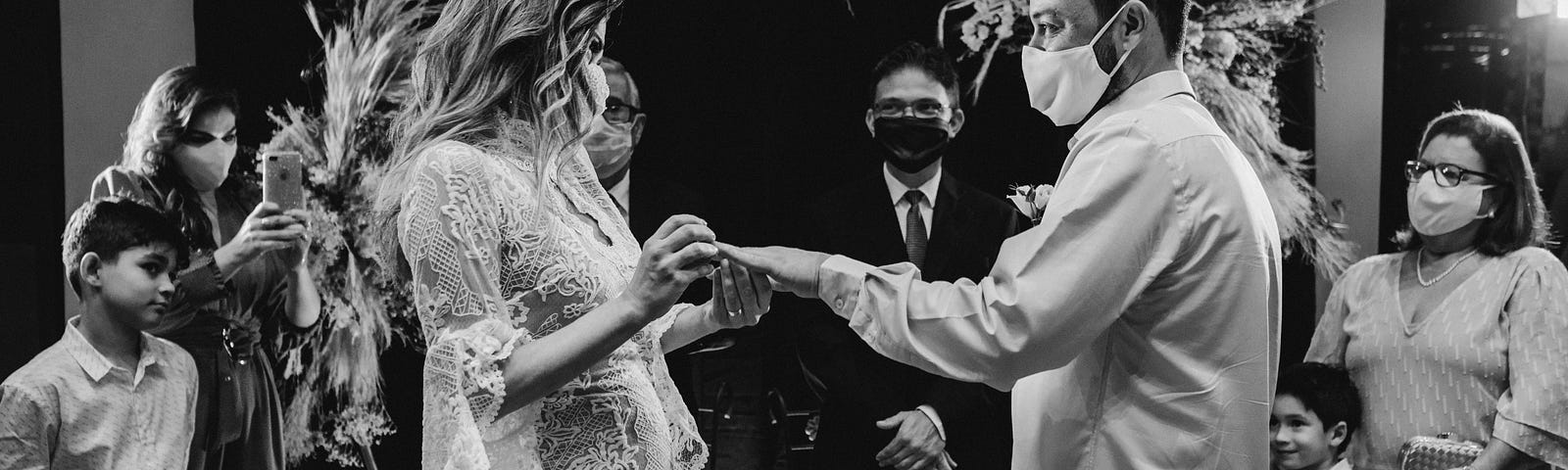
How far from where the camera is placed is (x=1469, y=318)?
10.1 feet

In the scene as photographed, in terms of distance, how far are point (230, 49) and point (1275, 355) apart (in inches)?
124

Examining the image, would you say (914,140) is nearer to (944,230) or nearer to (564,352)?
(944,230)

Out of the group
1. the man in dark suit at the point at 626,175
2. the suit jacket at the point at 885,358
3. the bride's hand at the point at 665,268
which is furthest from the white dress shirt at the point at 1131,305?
the man in dark suit at the point at 626,175

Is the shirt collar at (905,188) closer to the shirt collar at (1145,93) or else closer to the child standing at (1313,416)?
the child standing at (1313,416)

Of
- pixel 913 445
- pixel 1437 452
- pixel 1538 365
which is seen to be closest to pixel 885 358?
pixel 913 445

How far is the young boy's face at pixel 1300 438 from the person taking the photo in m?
3.18

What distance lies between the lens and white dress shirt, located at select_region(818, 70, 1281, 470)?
1.78 m

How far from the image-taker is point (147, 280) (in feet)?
9.46

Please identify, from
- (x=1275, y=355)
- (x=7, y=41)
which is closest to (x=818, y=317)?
(x=1275, y=355)

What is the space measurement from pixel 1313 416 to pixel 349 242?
113 inches

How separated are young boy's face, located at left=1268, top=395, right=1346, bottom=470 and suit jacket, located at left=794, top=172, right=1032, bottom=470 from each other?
723 mm

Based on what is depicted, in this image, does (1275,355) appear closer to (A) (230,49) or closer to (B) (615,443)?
(B) (615,443)

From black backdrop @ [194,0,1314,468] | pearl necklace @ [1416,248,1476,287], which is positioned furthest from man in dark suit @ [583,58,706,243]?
pearl necklace @ [1416,248,1476,287]

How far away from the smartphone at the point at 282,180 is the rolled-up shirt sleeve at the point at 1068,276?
2.16 meters
